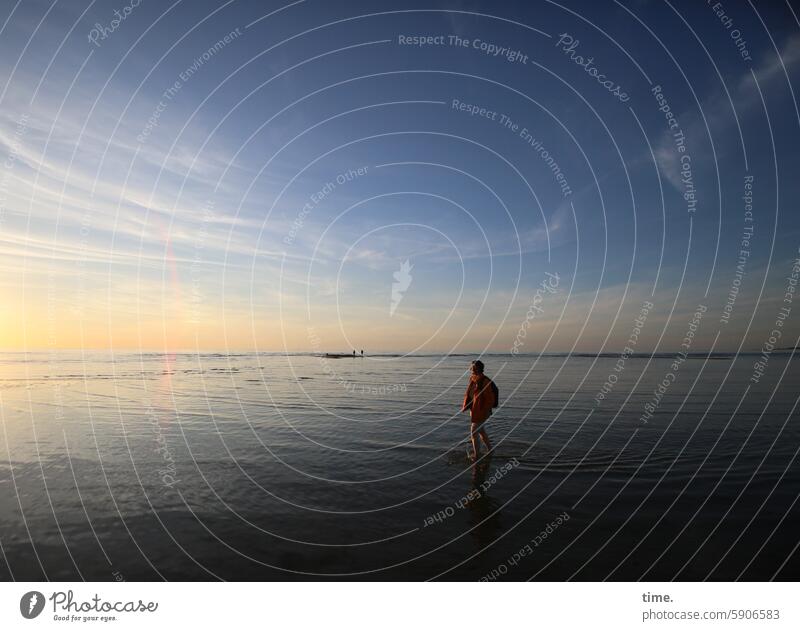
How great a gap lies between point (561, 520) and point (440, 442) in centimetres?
751

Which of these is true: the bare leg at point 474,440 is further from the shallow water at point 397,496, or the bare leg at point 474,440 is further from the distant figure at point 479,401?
the shallow water at point 397,496

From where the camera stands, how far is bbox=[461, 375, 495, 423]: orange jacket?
13969 millimetres

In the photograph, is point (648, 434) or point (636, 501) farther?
point (648, 434)

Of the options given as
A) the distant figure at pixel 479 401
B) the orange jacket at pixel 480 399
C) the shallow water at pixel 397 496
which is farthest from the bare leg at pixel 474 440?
the shallow water at pixel 397 496

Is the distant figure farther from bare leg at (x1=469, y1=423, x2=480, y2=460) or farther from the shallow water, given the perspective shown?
the shallow water

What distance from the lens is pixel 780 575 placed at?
267 inches

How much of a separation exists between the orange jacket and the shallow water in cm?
148

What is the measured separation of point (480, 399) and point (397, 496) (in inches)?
196

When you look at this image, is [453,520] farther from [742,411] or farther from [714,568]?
[742,411]

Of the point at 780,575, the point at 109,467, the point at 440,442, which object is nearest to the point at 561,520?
the point at 780,575

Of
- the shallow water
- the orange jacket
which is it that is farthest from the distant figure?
the shallow water

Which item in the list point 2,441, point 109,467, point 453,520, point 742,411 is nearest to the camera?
point 453,520

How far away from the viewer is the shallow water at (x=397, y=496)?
7082mm

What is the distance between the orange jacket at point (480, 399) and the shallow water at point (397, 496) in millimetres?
1482
